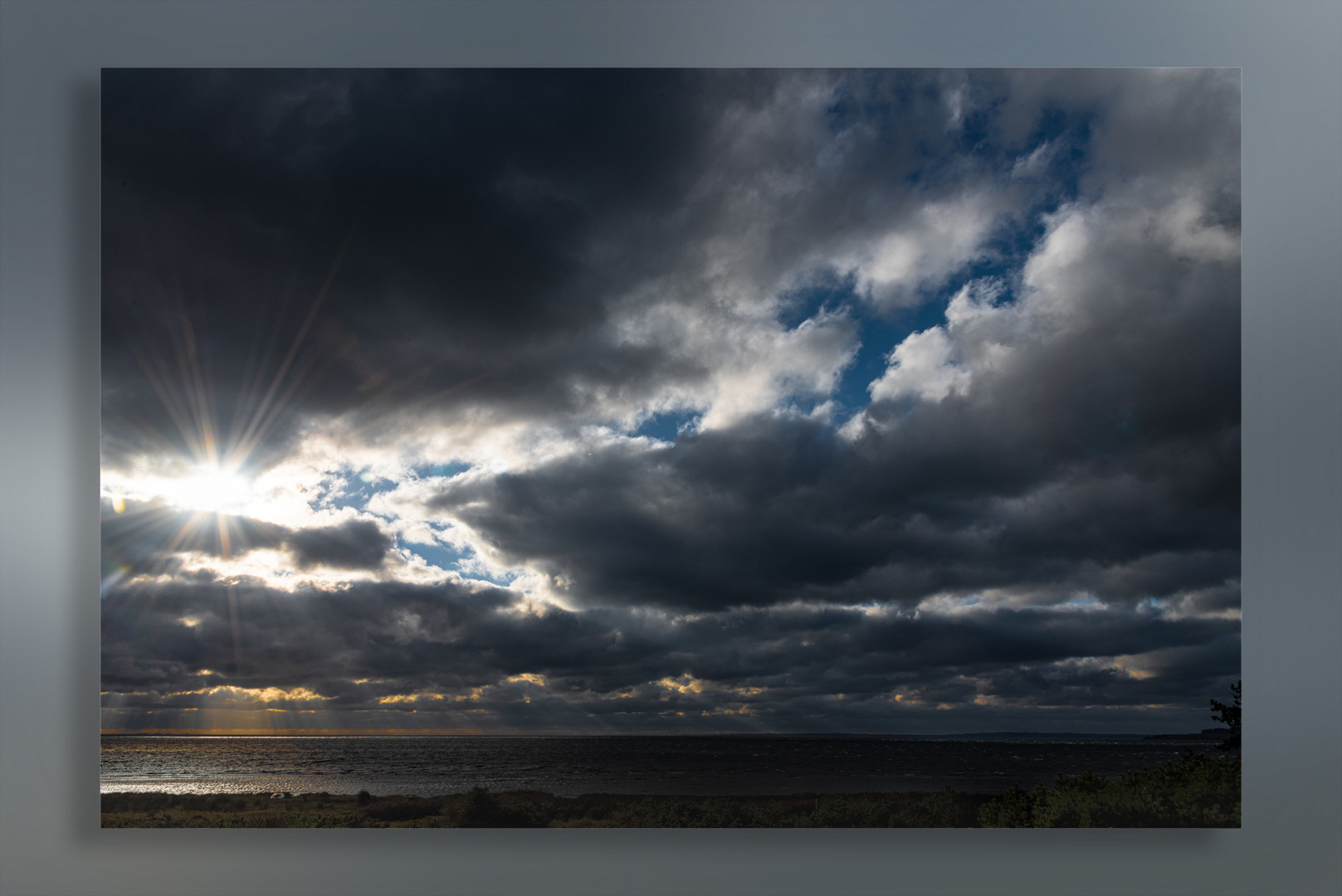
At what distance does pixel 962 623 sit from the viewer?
466 cm

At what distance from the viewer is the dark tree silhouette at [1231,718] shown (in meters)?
4.51

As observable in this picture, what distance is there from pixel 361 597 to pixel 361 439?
704 millimetres

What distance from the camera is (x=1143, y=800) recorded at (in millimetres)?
4480

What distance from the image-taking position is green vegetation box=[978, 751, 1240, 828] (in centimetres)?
446

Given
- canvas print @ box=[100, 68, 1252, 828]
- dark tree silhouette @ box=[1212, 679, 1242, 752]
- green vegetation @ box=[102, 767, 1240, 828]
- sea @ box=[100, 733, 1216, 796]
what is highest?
canvas print @ box=[100, 68, 1252, 828]

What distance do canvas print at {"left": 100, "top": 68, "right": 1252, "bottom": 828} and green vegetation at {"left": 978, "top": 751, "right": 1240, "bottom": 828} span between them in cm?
5

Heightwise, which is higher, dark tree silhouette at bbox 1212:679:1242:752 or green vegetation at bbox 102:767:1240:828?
dark tree silhouette at bbox 1212:679:1242:752

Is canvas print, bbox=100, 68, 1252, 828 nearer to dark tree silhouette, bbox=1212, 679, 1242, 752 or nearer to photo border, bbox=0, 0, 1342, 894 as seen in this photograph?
dark tree silhouette, bbox=1212, 679, 1242, 752

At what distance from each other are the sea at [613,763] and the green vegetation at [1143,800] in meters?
0.05

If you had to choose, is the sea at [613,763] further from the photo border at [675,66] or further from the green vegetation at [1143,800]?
the photo border at [675,66]

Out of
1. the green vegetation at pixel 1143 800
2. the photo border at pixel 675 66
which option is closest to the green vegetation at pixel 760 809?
the green vegetation at pixel 1143 800

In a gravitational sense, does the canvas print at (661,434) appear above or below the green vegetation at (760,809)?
above

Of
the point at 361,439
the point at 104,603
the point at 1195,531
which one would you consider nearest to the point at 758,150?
the point at 361,439

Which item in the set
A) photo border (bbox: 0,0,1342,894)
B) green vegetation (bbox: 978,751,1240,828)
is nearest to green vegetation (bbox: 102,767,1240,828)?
green vegetation (bbox: 978,751,1240,828)
